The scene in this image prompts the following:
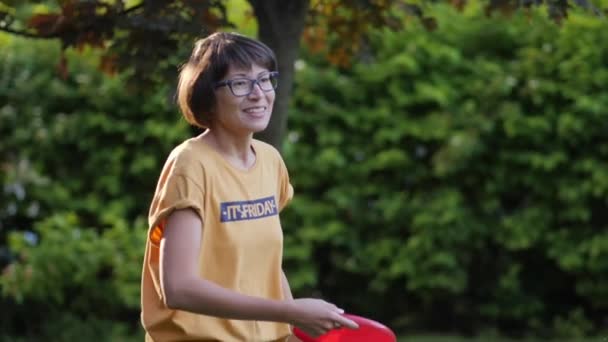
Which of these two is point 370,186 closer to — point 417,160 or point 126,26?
point 417,160

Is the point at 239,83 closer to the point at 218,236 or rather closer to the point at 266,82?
the point at 266,82

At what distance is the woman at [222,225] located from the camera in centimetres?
243

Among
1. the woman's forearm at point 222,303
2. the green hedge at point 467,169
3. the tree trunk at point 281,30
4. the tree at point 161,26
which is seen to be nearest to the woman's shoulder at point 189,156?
the woman's forearm at point 222,303

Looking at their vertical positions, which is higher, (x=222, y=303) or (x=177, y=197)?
(x=177, y=197)

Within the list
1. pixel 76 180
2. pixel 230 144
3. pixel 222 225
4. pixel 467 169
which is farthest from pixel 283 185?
pixel 76 180

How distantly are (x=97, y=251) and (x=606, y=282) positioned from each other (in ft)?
9.03

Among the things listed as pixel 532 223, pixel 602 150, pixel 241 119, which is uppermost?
pixel 241 119

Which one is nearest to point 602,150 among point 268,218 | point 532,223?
point 532,223

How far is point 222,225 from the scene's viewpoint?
2525 mm

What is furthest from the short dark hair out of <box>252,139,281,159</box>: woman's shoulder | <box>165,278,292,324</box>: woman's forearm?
<box>165,278,292,324</box>: woman's forearm

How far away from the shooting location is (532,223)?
21.2ft

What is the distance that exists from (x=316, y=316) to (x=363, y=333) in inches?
9.8

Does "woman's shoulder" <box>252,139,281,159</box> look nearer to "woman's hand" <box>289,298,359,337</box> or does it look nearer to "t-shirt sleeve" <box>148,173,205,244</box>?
"t-shirt sleeve" <box>148,173,205,244</box>

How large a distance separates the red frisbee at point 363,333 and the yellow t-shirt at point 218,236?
152 millimetres
